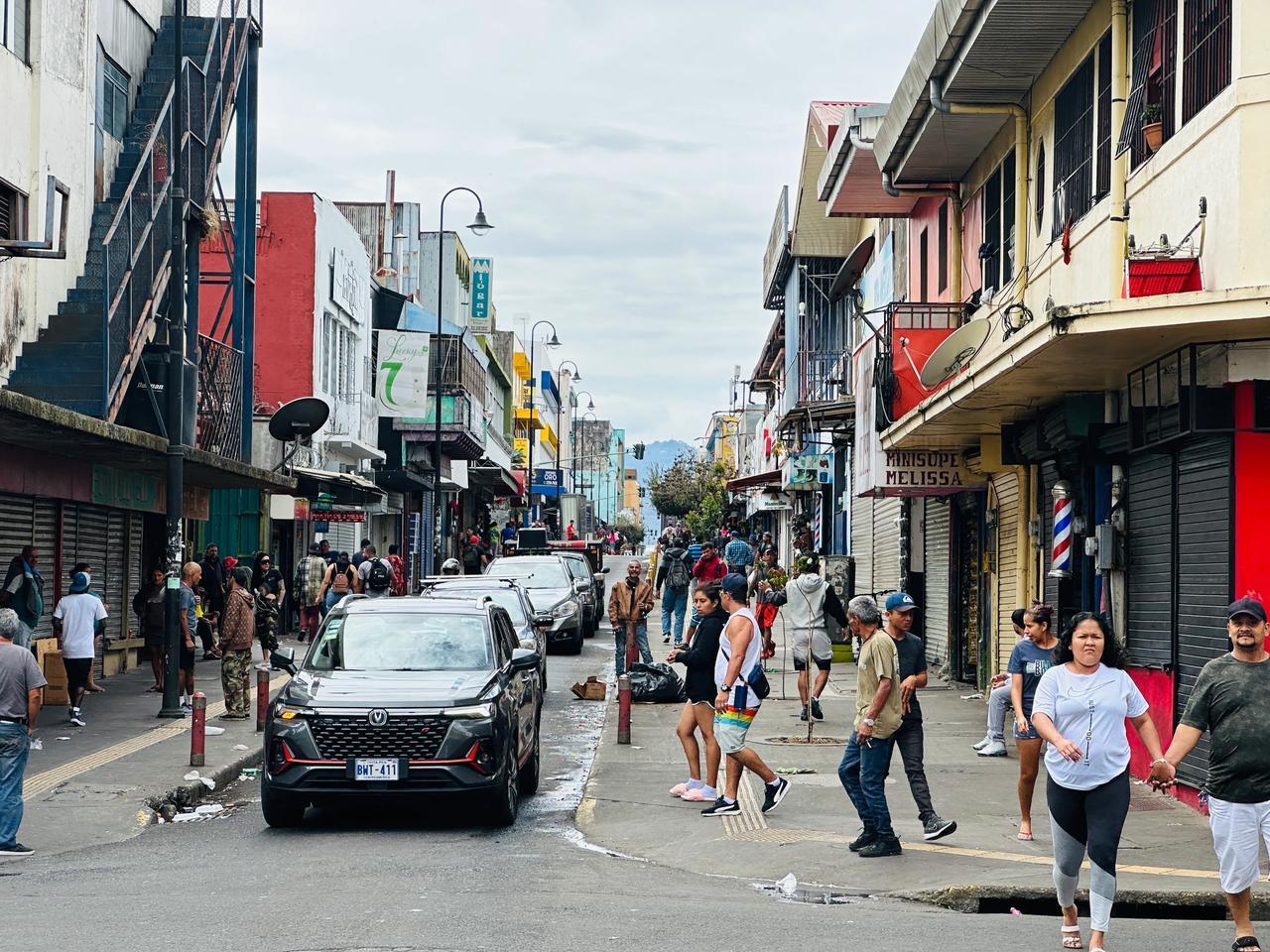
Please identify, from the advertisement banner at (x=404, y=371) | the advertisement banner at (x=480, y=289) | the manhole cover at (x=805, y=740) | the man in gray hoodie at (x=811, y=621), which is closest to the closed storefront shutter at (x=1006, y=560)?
the man in gray hoodie at (x=811, y=621)

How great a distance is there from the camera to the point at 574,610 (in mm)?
28797

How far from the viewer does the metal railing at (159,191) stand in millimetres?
21375

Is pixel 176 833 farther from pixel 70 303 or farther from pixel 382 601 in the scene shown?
pixel 70 303

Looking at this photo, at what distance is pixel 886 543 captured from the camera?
30453 millimetres

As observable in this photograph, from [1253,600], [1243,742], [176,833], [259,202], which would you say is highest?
[259,202]

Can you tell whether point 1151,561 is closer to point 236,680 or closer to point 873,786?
point 873,786

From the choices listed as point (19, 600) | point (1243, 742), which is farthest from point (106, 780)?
point (1243, 742)

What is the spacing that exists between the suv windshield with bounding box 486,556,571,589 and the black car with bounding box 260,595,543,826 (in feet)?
55.2

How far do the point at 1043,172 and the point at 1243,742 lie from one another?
32.9 feet

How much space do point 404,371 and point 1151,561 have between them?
100 ft

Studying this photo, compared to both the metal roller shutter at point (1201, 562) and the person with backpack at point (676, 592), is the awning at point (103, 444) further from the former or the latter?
the metal roller shutter at point (1201, 562)

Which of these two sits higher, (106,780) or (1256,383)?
(1256,383)

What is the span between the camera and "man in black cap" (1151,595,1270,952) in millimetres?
7812

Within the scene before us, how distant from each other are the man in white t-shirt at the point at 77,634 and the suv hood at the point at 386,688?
6485 millimetres
